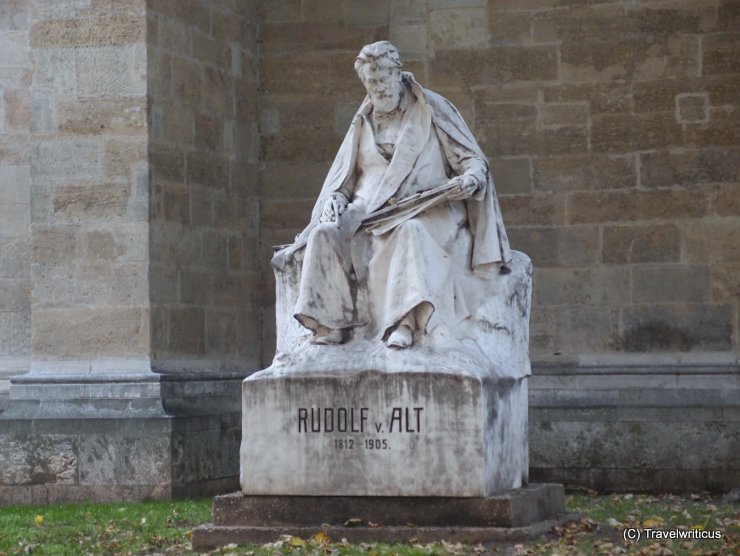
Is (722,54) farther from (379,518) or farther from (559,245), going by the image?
(379,518)

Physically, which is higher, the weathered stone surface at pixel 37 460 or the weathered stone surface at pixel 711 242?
the weathered stone surface at pixel 711 242

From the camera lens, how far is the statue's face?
879 centimetres

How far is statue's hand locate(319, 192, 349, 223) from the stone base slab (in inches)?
57.5

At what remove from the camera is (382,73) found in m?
8.78

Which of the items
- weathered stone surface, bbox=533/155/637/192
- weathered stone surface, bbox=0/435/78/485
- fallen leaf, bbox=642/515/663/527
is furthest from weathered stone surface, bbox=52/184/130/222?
fallen leaf, bbox=642/515/663/527

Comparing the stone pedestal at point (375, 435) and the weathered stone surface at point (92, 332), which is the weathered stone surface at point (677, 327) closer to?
the weathered stone surface at point (92, 332)

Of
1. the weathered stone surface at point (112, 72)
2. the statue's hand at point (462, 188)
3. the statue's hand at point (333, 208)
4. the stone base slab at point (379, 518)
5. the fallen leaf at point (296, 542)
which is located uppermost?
the weathered stone surface at point (112, 72)

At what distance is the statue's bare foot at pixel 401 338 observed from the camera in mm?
8188

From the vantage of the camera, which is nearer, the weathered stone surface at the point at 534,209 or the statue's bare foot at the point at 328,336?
the statue's bare foot at the point at 328,336

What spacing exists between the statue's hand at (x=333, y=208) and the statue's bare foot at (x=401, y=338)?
726 millimetres

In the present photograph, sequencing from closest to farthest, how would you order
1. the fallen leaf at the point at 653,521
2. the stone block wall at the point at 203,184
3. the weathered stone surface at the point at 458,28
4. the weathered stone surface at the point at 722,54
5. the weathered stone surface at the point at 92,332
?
the fallen leaf at the point at 653,521
the weathered stone surface at the point at 92,332
the stone block wall at the point at 203,184
the weathered stone surface at the point at 722,54
the weathered stone surface at the point at 458,28

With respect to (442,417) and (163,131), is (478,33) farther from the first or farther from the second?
(442,417)

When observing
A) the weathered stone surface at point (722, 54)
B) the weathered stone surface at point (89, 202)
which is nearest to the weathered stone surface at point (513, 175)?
the weathered stone surface at point (722, 54)

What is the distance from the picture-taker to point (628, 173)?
12258 mm
